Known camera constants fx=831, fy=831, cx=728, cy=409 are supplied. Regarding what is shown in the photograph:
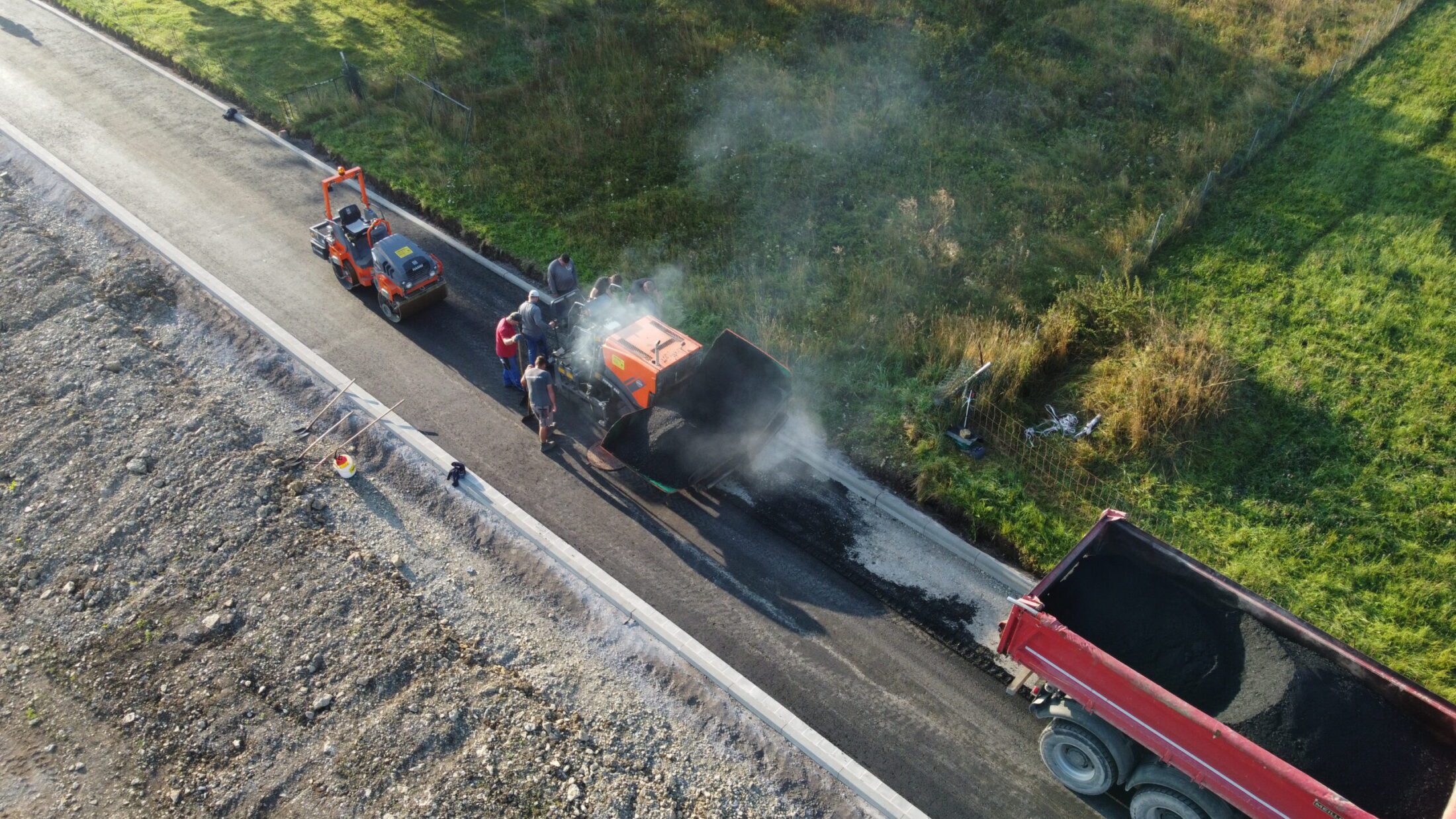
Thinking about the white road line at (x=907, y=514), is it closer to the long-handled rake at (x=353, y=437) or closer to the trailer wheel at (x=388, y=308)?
the trailer wheel at (x=388, y=308)

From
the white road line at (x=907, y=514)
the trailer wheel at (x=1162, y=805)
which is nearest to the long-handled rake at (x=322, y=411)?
the white road line at (x=907, y=514)

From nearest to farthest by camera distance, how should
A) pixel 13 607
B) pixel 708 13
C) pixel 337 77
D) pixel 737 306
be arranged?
pixel 13 607 → pixel 737 306 → pixel 337 77 → pixel 708 13

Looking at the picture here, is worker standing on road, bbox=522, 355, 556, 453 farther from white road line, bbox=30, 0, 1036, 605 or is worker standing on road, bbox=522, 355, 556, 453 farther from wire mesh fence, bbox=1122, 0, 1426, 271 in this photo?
wire mesh fence, bbox=1122, 0, 1426, 271

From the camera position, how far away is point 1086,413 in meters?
11.8

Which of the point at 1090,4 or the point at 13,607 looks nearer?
the point at 13,607

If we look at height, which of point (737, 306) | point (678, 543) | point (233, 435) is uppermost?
point (737, 306)

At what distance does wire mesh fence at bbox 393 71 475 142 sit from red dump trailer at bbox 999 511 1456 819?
48.5 ft

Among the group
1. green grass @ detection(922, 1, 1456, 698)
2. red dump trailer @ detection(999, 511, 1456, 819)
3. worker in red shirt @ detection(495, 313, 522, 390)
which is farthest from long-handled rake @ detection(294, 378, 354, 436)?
red dump trailer @ detection(999, 511, 1456, 819)

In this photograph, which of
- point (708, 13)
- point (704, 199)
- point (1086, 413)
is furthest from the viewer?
point (708, 13)

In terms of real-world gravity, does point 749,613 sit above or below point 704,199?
below

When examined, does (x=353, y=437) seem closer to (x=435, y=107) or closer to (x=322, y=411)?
(x=322, y=411)

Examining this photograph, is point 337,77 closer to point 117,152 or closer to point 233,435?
point 117,152

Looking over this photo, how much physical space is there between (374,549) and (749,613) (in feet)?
14.8

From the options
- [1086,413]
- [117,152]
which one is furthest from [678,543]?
[117,152]
